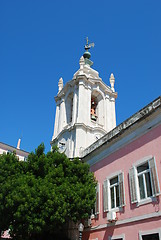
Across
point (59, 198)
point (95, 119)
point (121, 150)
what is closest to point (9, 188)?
point (59, 198)

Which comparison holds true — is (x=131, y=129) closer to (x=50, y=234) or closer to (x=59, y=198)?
(x=59, y=198)

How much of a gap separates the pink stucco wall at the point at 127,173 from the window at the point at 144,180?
275 millimetres

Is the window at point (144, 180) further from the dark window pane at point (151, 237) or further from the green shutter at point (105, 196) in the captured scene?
the green shutter at point (105, 196)

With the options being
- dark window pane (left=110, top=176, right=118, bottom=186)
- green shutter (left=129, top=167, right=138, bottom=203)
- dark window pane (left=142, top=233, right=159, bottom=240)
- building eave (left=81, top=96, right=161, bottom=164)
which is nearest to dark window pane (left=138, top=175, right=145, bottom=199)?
green shutter (left=129, top=167, right=138, bottom=203)

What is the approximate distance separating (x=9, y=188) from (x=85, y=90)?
14.1 m

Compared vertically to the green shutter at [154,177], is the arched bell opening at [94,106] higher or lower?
higher

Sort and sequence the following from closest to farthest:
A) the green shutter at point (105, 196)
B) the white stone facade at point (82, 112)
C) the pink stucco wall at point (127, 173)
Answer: the pink stucco wall at point (127, 173) → the green shutter at point (105, 196) → the white stone facade at point (82, 112)

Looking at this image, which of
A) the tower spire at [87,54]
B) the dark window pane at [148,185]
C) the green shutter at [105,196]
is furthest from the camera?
the tower spire at [87,54]

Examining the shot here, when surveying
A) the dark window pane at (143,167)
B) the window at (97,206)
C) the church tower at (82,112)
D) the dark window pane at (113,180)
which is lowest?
the window at (97,206)

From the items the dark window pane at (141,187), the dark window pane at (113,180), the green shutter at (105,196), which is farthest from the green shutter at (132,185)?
the green shutter at (105,196)

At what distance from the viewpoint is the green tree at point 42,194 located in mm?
11719

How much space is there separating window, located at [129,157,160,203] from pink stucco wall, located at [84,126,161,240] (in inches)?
10.8

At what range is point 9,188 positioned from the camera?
1230cm

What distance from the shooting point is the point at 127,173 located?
1248 cm
